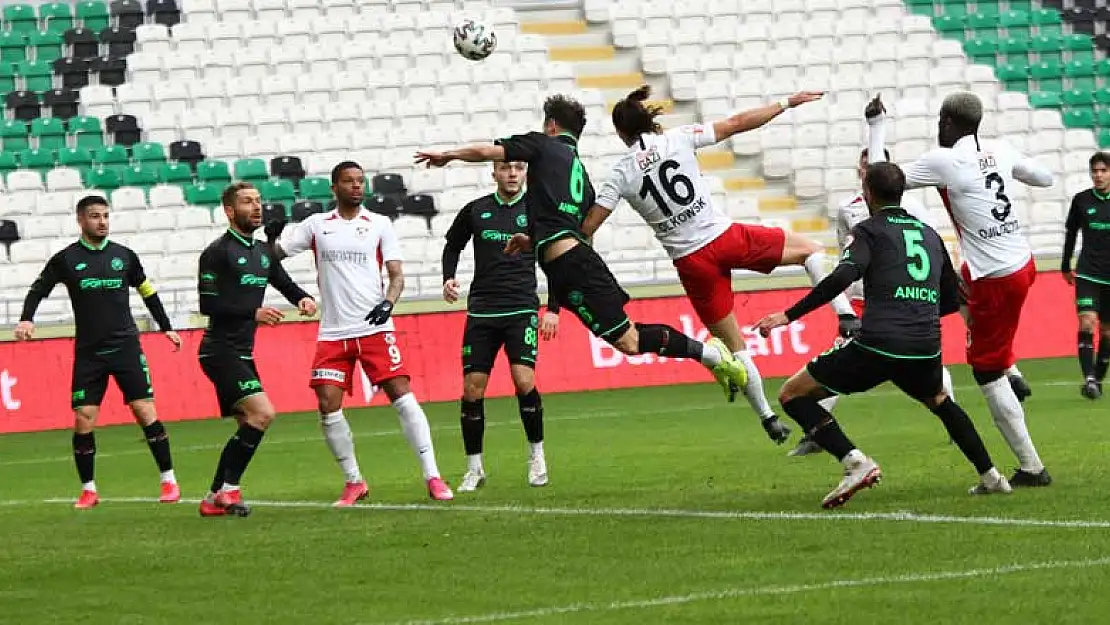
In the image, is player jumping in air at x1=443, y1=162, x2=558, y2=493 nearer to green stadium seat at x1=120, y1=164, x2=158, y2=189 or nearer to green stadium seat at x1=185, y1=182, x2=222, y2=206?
green stadium seat at x1=185, y1=182, x2=222, y2=206

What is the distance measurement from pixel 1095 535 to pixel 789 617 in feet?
7.51

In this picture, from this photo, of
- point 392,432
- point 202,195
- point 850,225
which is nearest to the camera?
point 850,225

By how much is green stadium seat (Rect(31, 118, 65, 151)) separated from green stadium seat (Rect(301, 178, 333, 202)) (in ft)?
13.8

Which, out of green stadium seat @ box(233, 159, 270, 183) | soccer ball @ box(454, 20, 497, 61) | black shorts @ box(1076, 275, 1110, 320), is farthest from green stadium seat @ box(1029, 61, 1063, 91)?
soccer ball @ box(454, 20, 497, 61)

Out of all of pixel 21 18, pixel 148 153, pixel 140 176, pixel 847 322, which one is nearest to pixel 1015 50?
pixel 148 153

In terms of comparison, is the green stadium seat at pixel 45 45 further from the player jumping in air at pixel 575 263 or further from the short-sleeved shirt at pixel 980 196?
the short-sleeved shirt at pixel 980 196

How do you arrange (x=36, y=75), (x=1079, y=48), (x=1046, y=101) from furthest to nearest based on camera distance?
(x=1079, y=48) < (x=1046, y=101) < (x=36, y=75)

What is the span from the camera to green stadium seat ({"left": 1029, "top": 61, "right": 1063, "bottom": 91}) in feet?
113

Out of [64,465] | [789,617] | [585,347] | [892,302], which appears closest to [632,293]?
[585,347]

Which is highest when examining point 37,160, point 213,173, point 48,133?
point 48,133

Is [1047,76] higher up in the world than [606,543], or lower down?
higher up

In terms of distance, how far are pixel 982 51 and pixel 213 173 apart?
14527 mm

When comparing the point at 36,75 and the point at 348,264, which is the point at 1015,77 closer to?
the point at 36,75

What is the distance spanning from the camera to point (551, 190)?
11789 mm
